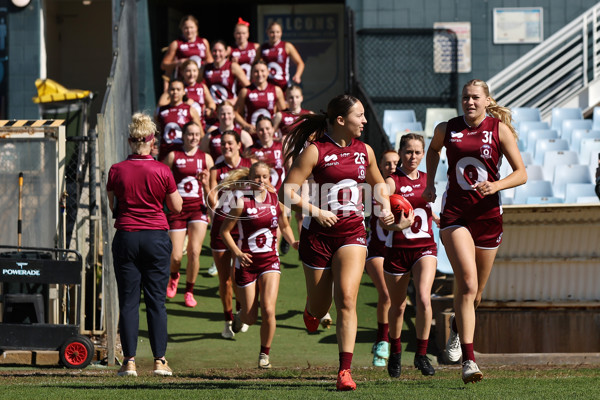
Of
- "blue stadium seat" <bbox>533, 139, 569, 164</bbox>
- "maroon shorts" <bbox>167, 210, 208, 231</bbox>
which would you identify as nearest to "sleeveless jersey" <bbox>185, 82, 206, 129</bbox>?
"maroon shorts" <bbox>167, 210, 208, 231</bbox>

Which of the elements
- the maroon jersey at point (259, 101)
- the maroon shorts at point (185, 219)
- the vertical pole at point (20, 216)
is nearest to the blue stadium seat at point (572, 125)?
the maroon jersey at point (259, 101)

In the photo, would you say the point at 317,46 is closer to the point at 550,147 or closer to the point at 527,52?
the point at 527,52

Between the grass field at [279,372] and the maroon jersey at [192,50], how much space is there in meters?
3.59

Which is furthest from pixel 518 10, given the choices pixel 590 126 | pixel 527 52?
pixel 590 126

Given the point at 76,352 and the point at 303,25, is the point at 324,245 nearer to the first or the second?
the point at 76,352

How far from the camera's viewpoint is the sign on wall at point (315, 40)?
67.4 ft

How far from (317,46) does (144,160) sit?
13.0 metres

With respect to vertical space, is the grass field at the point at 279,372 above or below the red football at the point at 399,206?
below

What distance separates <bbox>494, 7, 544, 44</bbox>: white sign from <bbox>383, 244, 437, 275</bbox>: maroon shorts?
1155cm

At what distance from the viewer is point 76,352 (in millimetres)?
9273

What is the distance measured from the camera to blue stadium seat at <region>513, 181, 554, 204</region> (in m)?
12.9

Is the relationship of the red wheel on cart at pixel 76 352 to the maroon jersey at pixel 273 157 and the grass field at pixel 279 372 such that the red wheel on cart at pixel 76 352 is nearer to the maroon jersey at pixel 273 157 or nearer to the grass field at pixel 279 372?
the grass field at pixel 279 372

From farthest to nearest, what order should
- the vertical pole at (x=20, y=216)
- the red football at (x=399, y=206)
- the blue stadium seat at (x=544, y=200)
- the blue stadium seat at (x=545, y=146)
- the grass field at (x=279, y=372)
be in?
the blue stadium seat at (x=545, y=146) → the blue stadium seat at (x=544, y=200) → the vertical pole at (x=20, y=216) → the red football at (x=399, y=206) → the grass field at (x=279, y=372)

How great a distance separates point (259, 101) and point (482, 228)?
7.60 meters
